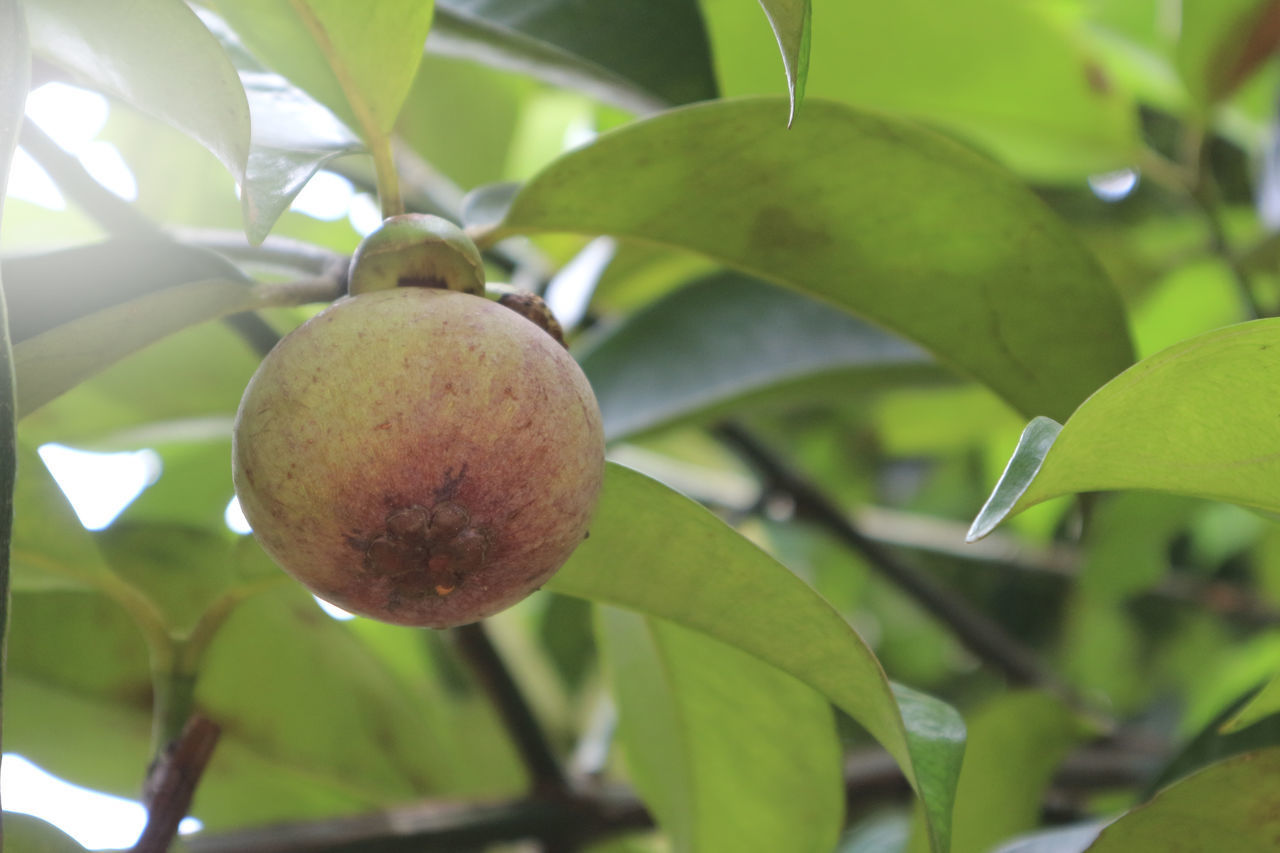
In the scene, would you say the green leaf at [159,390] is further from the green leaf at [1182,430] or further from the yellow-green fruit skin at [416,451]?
the green leaf at [1182,430]

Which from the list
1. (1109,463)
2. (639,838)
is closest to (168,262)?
(1109,463)

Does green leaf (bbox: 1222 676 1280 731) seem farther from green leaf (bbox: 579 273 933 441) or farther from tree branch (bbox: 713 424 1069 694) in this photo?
tree branch (bbox: 713 424 1069 694)

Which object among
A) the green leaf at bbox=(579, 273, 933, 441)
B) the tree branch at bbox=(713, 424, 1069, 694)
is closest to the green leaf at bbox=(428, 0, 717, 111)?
the green leaf at bbox=(579, 273, 933, 441)

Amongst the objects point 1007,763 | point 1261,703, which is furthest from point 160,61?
point 1007,763

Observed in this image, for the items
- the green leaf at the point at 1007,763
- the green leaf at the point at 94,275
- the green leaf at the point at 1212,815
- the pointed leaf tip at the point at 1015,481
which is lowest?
the green leaf at the point at 1007,763

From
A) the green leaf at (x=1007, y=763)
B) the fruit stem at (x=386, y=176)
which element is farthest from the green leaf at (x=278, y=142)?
the green leaf at (x=1007, y=763)
